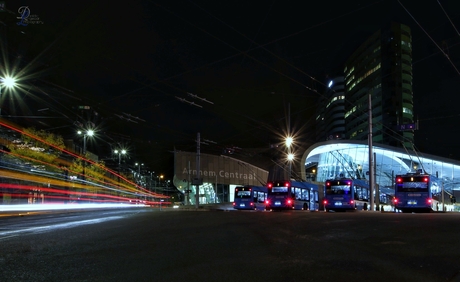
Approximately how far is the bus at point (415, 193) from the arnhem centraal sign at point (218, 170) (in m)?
36.9

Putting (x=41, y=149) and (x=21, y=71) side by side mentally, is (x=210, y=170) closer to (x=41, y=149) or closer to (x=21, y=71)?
(x=41, y=149)

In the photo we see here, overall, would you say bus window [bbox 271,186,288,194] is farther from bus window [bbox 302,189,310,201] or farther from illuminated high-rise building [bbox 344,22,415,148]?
illuminated high-rise building [bbox 344,22,415,148]

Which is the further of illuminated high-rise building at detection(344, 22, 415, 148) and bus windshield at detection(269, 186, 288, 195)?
illuminated high-rise building at detection(344, 22, 415, 148)

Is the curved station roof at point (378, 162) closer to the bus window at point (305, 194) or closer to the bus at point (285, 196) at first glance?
the bus window at point (305, 194)

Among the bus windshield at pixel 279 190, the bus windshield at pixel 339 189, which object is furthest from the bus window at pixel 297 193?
the bus windshield at pixel 339 189

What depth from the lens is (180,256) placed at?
7.75 m

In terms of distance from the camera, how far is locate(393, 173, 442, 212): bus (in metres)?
32.4

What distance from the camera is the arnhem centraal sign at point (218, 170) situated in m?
69.8

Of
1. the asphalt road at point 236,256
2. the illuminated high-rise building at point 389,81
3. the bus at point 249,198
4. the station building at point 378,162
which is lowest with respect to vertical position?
the bus at point 249,198

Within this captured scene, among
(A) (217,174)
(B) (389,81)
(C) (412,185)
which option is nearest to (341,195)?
(C) (412,185)

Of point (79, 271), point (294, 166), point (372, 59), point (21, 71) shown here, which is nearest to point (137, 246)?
point (79, 271)

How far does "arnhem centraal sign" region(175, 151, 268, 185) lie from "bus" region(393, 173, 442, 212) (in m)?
36.9

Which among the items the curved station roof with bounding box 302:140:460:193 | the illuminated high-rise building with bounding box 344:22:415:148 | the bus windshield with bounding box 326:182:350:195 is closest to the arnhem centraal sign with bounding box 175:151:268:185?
the curved station roof with bounding box 302:140:460:193

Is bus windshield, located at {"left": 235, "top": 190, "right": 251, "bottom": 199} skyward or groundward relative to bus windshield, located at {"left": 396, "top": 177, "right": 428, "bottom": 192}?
groundward
